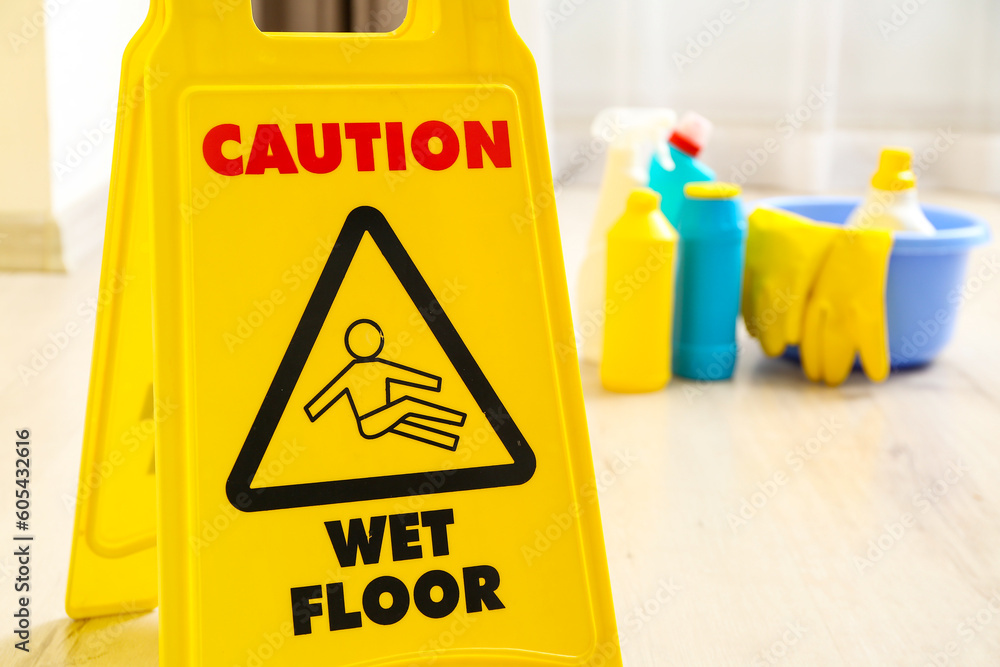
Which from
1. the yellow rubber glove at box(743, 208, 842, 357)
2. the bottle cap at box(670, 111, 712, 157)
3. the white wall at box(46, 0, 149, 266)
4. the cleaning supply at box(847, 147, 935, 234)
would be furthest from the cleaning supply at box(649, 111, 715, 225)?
the white wall at box(46, 0, 149, 266)

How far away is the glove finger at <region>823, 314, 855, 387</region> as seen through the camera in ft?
4.12

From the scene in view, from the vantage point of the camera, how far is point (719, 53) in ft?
8.27

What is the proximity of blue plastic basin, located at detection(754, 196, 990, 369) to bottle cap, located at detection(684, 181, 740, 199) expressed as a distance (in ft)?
0.71

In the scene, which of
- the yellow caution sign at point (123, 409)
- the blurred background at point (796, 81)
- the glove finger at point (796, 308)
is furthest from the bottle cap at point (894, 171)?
the blurred background at point (796, 81)

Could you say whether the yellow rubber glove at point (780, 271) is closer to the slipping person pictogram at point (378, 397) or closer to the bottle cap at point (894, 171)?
the bottle cap at point (894, 171)

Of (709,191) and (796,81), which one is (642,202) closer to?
(709,191)

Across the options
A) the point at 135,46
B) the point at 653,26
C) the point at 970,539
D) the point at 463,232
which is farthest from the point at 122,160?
the point at 653,26

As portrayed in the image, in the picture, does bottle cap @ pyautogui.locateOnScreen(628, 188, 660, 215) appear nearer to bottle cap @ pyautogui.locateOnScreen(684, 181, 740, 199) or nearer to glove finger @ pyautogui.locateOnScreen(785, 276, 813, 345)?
bottle cap @ pyautogui.locateOnScreen(684, 181, 740, 199)

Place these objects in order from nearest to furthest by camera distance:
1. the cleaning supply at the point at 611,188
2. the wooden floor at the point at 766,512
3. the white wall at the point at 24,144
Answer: the wooden floor at the point at 766,512, the cleaning supply at the point at 611,188, the white wall at the point at 24,144

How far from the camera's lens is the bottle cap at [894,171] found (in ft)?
4.00

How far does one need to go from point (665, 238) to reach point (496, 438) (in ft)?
2.12

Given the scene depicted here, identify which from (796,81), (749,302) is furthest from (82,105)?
(796,81)

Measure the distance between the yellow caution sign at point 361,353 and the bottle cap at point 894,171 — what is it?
758 mm

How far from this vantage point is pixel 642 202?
1.20 m
